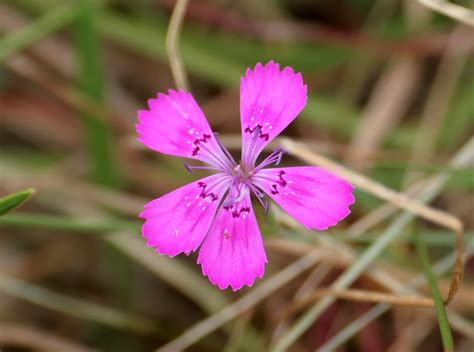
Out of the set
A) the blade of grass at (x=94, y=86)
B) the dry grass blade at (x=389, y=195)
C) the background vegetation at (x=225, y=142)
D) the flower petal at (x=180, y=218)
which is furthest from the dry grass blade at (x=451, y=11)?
the blade of grass at (x=94, y=86)

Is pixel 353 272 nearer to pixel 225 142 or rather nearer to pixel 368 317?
pixel 368 317

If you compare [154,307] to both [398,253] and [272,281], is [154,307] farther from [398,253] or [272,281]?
[398,253]

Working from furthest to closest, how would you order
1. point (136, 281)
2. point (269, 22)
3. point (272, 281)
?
point (269, 22) → point (136, 281) → point (272, 281)

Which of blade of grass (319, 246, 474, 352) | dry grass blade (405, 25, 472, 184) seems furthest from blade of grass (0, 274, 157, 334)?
dry grass blade (405, 25, 472, 184)

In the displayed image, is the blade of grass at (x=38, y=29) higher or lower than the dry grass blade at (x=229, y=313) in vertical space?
higher

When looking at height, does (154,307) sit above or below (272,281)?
above

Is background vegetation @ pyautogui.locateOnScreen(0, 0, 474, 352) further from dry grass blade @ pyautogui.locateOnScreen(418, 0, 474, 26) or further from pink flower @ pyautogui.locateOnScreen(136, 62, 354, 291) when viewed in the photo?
pink flower @ pyautogui.locateOnScreen(136, 62, 354, 291)

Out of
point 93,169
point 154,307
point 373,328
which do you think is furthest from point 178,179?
point 373,328

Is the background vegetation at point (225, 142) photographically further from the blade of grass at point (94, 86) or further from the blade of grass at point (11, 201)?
the blade of grass at point (11, 201)
